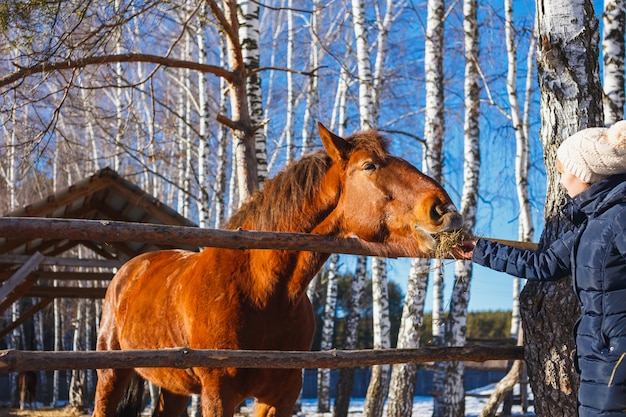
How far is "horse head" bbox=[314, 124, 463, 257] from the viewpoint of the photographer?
11.0 ft

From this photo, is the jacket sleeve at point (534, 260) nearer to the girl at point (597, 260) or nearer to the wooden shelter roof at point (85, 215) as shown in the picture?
the girl at point (597, 260)

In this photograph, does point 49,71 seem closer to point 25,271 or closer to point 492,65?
point 25,271

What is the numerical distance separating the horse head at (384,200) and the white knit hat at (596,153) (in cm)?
72

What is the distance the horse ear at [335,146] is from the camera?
388 centimetres

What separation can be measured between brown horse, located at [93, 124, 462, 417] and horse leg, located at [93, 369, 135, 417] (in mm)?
1180

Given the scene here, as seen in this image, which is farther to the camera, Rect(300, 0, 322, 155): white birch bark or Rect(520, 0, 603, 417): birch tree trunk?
Rect(300, 0, 322, 155): white birch bark

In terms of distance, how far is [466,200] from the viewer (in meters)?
9.73

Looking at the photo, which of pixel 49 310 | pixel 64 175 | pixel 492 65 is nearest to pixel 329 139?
pixel 492 65

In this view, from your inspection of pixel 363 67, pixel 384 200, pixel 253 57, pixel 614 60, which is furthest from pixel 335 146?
pixel 363 67

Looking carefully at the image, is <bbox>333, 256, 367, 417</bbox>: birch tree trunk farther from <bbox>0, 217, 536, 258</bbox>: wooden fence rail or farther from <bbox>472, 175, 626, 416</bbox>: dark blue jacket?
<bbox>472, 175, 626, 416</bbox>: dark blue jacket

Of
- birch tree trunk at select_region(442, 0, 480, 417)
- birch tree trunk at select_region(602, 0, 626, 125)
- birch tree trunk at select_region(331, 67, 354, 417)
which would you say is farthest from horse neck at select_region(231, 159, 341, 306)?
birch tree trunk at select_region(331, 67, 354, 417)

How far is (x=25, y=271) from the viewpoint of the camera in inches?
337

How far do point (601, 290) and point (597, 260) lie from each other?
114 mm

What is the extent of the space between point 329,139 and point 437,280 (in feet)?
30.3
